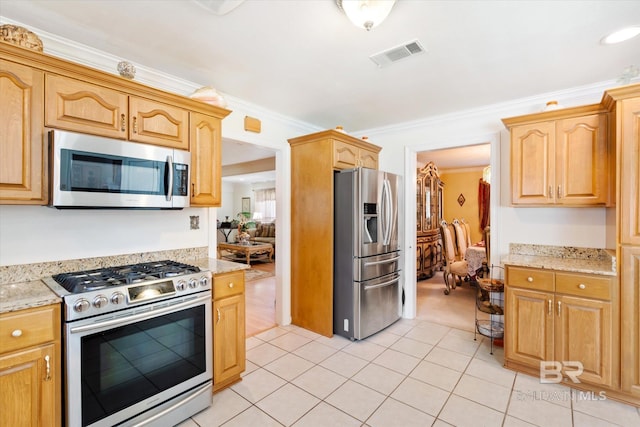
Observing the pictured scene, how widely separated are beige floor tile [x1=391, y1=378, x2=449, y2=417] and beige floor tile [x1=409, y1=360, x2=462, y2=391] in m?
0.07

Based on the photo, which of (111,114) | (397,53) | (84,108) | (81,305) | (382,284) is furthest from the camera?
(382,284)

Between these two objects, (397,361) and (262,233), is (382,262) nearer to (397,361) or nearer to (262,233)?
(397,361)

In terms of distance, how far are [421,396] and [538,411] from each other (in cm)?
76

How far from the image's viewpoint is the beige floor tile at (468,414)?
193 centimetres

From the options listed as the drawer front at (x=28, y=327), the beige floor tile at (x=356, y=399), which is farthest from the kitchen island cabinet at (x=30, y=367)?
the beige floor tile at (x=356, y=399)

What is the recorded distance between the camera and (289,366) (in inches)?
105

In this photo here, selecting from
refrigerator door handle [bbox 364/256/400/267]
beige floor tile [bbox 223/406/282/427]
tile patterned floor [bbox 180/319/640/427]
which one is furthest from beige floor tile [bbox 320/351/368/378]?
refrigerator door handle [bbox 364/256/400/267]

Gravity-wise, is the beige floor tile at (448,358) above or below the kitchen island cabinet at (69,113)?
below

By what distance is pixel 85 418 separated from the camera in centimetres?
153

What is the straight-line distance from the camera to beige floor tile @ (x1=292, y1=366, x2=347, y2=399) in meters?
2.29

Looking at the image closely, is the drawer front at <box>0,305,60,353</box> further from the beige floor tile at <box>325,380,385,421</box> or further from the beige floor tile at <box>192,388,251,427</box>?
the beige floor tile at <box>325,380,385,421</box>

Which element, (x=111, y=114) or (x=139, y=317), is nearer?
(x=139, y=317)

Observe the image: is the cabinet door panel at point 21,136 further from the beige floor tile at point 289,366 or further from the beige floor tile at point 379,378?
the beige floor tile at point 379,378

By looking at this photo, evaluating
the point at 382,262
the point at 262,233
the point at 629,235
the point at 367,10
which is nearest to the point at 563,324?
the point at 629,235
